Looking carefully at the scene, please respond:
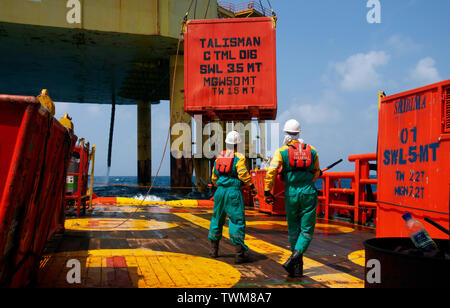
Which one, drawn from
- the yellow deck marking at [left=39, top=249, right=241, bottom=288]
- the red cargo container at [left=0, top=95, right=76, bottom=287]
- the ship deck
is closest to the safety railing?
the ship deck

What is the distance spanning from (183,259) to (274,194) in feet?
25.4

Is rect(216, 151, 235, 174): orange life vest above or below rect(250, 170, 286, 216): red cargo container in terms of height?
above

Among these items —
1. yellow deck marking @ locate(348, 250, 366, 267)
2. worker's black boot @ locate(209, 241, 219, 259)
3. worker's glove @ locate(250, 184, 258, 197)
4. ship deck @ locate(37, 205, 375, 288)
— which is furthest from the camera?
worker's glove @ locate(250, 184, 258, 197)

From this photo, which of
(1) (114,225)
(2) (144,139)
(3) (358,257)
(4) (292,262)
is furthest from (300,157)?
(2) (144,139)

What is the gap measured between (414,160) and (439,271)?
3.05m

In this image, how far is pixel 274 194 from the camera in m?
13.2

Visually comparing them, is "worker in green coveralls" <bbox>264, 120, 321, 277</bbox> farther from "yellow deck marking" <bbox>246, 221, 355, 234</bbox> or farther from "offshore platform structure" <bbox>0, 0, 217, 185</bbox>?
"offshore platform structure" <bbox>0, 0, 217, 185</bbox>

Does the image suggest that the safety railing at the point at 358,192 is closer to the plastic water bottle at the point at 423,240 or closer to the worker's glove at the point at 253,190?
the worker's glove at the point at 253,190

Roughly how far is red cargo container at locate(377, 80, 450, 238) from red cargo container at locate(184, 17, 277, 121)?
13.8ft

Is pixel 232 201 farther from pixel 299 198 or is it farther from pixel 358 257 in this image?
pixel 358 257

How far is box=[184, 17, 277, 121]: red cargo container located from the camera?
31.5ft

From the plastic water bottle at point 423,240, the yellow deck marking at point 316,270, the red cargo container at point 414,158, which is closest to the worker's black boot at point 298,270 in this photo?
the yellow deck marking at point 316,270

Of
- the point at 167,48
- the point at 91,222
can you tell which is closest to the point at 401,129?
the point at 91,222

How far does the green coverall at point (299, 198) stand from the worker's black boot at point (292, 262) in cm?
11
